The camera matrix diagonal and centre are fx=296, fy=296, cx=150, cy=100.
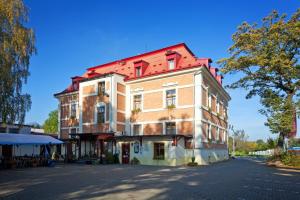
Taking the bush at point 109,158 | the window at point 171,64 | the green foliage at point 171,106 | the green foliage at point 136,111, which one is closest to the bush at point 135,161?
the bush at point 109,158

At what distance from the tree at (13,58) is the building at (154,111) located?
11413 mm

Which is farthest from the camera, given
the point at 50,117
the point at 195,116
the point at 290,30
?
the point at 50,117

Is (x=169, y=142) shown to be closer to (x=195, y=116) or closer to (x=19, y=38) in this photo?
(x=195, y=116)

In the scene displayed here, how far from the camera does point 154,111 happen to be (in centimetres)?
3192

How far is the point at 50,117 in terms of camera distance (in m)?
84.6

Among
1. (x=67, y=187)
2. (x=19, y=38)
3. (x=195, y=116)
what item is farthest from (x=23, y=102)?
(x=195, y=116)

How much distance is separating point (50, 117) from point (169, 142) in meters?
65.0

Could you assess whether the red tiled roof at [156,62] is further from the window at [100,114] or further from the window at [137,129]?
the window at [137,129]

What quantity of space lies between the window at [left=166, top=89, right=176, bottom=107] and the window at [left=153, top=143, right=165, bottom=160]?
192 inches

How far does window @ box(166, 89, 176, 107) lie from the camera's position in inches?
1214

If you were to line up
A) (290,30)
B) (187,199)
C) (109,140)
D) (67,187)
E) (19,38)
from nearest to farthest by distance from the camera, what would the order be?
(187,199)
(67,187)
(19,38)
(290,30)
(109,140)

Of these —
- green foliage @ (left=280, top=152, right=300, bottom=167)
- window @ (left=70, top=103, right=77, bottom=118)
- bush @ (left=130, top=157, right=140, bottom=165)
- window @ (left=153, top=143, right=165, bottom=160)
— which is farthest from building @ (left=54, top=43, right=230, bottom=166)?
green foliage @ (left=280, top=152, right=300, bottom=167)

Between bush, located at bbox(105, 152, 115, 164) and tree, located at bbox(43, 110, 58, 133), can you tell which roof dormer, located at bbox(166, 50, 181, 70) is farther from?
tree, located at bbox(43, 110, 58, 133)

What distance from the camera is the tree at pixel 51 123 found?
81688 millimetres
